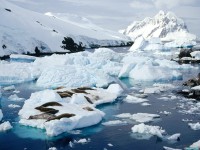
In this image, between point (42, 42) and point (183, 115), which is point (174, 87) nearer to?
point (183, 115)

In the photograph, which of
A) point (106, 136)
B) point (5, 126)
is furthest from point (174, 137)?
point (5, 126)

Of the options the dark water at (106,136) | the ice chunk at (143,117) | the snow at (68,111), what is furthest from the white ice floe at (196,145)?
the snow at (68,111)

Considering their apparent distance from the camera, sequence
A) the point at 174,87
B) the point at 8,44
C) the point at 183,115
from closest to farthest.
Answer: the point at 183,115 < the point at 174,87 < the point at 8,44

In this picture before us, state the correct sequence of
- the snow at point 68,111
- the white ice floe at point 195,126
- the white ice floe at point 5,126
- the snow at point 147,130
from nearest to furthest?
the snow at point 147,130
the snow at point 68,111
the white ice floe at point 5,126
the white ice floe at point 195,126

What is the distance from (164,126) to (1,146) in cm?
850

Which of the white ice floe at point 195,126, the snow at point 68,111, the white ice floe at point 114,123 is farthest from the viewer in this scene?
the white ice floe at point 114,123

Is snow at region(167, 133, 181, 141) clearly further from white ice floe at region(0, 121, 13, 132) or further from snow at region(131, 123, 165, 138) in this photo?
white ice floe at region(0, 121, 13, 132)

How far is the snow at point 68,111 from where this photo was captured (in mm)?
17812

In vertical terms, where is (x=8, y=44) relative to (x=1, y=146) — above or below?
above

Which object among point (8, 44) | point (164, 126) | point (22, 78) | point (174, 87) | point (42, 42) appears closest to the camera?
point (164, 126)

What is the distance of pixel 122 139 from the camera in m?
16.9

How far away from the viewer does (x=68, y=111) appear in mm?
19859

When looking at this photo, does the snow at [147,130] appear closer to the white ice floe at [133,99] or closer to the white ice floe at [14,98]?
the white ice floe at [133,99]

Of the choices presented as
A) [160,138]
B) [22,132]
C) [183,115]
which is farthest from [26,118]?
[183,115]
